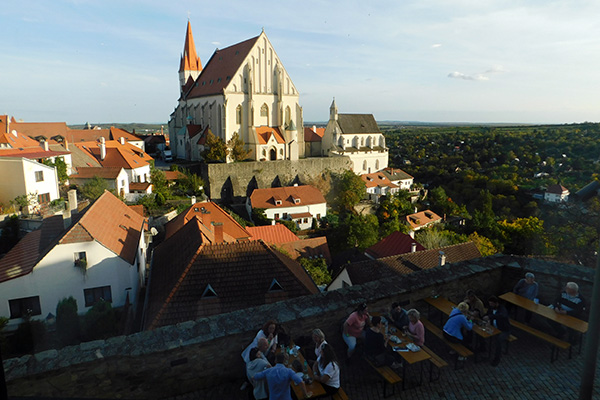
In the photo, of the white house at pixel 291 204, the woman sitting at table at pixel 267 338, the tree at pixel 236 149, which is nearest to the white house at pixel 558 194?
the woman sitting at table at pixel 267 338

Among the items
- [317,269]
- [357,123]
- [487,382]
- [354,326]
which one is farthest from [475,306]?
[357,123]

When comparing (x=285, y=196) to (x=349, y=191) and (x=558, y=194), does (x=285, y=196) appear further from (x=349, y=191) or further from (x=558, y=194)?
(x=558, y=194)

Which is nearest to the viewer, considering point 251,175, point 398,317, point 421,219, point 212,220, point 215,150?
point 398,317

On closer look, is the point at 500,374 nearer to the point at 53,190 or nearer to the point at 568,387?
the point at 568,387

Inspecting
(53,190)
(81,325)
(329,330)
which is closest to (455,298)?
(329,330)

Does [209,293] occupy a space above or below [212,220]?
above

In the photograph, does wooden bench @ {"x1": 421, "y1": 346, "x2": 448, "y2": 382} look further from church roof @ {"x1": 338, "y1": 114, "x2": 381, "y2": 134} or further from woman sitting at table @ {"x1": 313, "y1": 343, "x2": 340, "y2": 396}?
church roof @ {"x1": 338, "y1": 114, "x2": 381, "y2": 134}

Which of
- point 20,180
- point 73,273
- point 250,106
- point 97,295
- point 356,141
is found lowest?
point 97,295

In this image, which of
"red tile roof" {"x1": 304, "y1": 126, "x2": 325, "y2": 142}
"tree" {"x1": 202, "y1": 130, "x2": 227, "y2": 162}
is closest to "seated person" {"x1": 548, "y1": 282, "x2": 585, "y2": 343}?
"tree" {"x1": 202, "y1": 130, "x2": 227, "y2": 162}
